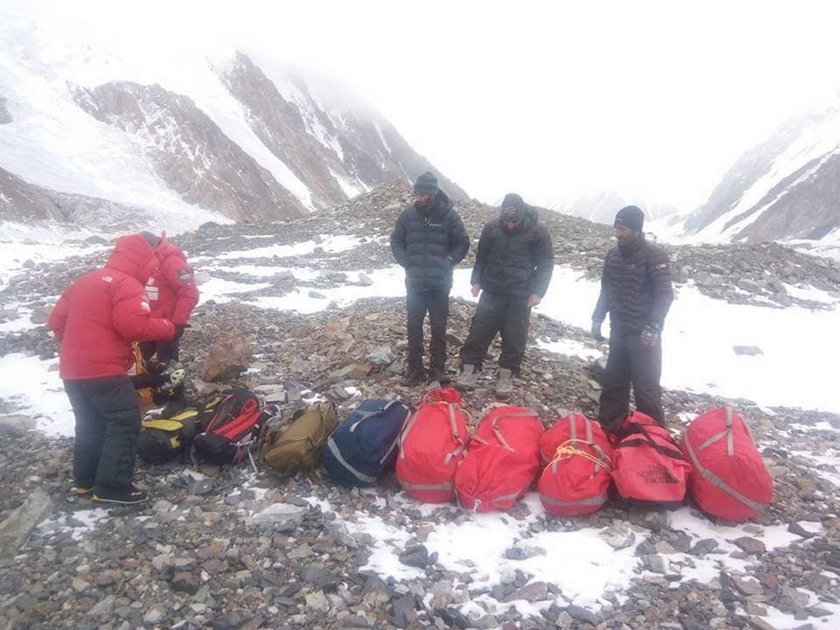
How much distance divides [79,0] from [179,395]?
82.3 metres

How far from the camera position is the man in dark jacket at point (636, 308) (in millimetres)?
6004

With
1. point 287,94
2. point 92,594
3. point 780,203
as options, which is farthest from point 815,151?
point 92,594

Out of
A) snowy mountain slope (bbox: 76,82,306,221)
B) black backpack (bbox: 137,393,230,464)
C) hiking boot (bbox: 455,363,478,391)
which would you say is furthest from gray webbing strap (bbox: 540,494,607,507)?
snowy mountain slope (bbox: 76,82,306,221)

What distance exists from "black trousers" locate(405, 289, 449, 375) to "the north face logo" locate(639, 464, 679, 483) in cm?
315

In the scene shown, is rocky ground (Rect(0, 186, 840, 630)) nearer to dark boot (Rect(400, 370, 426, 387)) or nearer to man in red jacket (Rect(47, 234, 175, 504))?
dark boot (Rect(400, 370, 426, 387))

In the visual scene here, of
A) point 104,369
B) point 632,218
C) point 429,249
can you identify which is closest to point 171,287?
point 104,369

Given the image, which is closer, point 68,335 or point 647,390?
point 68,335

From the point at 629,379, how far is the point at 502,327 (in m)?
1.69

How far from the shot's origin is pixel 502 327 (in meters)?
7.42

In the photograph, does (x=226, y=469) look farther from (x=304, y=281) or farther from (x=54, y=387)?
(x=304, y=281)

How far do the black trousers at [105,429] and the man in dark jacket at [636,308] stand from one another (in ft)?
15.2

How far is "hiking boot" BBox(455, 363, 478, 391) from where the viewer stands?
734 centimetres

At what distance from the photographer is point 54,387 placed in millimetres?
7582

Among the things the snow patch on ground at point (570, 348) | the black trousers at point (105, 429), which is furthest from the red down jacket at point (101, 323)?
the snow patch on ground at point (570, 348)
